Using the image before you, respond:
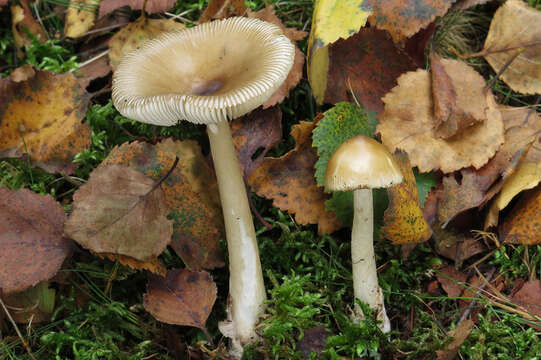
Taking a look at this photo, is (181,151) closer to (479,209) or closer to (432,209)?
(432,209)

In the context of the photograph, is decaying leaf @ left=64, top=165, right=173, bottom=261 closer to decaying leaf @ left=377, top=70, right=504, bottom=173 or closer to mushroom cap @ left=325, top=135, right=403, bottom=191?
mushroom cap @ left=325, top=135, right=403, bottom=191

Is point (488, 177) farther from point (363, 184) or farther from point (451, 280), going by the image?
point (363, 184)

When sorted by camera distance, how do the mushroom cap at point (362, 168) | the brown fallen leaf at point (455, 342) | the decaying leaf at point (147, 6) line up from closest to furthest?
the mushroom cap at point (362, 168), the brown fallen leaf at point (455, 342), the decaying leaf at point (147, 6)

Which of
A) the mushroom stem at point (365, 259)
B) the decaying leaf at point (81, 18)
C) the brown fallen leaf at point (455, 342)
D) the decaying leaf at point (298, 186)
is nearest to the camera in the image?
the brown fallen leaf at point (455, 342)

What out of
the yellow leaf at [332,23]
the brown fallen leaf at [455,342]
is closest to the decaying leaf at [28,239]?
the yellow leaf at [332,23]

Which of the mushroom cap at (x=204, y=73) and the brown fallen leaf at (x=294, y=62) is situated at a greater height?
the mushroom cap at (x=204, y=73)

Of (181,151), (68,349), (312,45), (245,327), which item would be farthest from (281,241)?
(68,349)

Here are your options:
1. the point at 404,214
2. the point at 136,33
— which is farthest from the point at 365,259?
the point at 136,33

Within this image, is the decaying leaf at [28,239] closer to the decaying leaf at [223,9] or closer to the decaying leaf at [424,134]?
the decaying leaf at [223,9]
